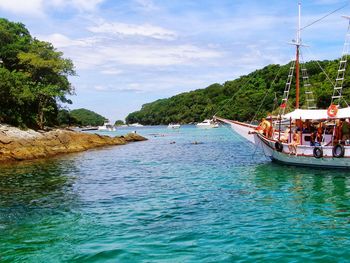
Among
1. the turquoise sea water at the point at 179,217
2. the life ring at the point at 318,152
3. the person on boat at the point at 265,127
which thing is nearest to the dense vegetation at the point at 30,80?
the turquoise sea water at the point at 179,217

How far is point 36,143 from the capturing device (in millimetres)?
44438

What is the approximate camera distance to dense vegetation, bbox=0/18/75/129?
46.7 metres

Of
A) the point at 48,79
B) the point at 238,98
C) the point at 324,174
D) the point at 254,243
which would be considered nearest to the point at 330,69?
the point at 238,98

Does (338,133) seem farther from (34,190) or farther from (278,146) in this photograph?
(34,190)

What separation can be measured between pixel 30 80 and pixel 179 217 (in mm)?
46701

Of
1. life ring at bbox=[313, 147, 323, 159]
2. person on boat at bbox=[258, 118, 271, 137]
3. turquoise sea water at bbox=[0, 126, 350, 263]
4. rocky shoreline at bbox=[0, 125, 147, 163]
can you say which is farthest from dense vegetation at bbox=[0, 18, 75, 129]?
life ring at bbox=[313, 147, 323, 159]

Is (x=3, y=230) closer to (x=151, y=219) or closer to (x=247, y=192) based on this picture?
(x=151, y=219)

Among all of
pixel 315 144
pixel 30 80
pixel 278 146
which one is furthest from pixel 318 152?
pixel 30 80

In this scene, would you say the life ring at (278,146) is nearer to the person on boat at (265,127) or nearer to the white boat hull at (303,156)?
the white boat hull at (303,156)

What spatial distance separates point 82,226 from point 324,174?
1757 centimetres

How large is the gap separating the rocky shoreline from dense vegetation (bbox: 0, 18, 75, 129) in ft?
11.5

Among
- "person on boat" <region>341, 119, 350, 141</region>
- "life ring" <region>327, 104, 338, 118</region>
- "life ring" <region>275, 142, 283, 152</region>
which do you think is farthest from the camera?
"life ring" <region>275, 142, 283, 152</region>

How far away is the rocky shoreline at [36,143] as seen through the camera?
4047cm

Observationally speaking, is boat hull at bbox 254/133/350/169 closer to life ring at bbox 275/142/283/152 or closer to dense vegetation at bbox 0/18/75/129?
life ring at bbox 275/142/283/152
